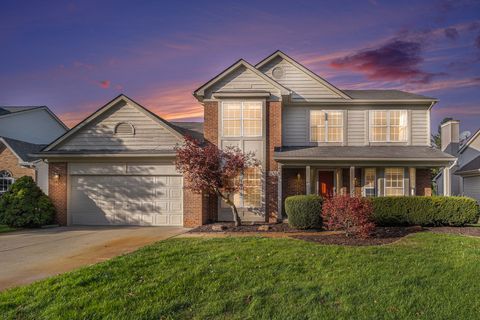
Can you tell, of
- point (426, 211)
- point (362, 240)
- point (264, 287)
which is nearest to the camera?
point (264, 287)

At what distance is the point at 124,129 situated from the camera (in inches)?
578

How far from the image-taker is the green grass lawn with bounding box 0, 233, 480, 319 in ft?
15.6

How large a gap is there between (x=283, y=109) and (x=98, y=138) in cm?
895

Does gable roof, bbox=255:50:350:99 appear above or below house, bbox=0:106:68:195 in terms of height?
above

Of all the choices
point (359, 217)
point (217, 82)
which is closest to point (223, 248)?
point (359, 217)

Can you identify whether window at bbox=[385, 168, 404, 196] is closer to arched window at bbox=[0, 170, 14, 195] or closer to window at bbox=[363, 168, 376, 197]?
window at bbox=[363, 168, 376, 197]

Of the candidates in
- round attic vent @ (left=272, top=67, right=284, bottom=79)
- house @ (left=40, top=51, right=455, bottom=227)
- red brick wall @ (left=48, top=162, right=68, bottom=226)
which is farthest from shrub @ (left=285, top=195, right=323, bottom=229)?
red brick wall @ (left=48, top=162, right=68, bottom=226)

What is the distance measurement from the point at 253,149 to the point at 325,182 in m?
4.48

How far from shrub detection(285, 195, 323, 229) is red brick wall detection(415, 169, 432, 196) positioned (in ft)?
22.5

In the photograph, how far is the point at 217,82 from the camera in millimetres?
15297

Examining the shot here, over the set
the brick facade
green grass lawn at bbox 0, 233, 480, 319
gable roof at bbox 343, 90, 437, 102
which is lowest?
green grass lawn at bbox 0, 233, 480, 319

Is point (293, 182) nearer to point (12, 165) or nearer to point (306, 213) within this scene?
point (306, 213)

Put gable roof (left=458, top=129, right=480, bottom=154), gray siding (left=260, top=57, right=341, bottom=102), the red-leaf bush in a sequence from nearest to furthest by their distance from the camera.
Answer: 1. the red-leaf bush
2. gray siding (left=260, top=57, right=341, bottom=102)
3. gable roof (left=458, top=129, right=480, bottom=154)

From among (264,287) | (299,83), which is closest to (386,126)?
(299,83)
